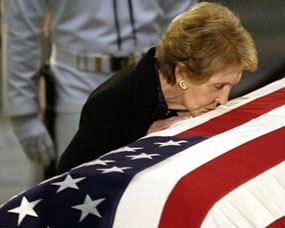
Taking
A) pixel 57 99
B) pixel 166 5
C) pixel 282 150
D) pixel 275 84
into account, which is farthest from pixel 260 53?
pixel 282 150

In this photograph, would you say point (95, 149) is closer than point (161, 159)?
No

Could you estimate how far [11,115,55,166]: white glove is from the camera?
2359 millimetres

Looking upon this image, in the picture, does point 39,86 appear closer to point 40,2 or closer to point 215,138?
point 40,2

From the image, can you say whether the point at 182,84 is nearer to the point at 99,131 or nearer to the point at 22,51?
the point at 99,131

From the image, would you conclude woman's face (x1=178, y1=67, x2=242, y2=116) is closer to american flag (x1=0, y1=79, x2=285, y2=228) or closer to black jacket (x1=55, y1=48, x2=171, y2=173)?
black jacket (x1=55, y1=48, x2=171, y2=173)

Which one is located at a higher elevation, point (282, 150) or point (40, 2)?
point (40, 2)

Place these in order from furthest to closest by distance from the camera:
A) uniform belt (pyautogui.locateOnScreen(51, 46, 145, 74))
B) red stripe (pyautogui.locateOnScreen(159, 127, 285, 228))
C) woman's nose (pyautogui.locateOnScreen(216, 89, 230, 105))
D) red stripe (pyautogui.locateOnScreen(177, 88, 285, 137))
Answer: uniform belt (pyautogui.locateOnScreen(51, 46, 145, 74)) → woman's nose (pyautogui.locateOnScreen(216, 89, 230, 105)) → red stripe (pyautogui.locateOnScreen(177, 88, 285, 137)) → red stripe (pyautogui.locateOnScreen(159, 127, 285, 228))

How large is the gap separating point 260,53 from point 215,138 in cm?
124

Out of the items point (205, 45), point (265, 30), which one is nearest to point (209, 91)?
point (205, 45)

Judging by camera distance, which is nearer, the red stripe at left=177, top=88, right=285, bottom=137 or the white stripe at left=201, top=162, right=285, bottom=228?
the white stripe at left=201, top=162, right=285, bottom=228

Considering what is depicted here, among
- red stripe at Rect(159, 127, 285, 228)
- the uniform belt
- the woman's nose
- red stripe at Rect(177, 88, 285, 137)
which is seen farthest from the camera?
the uniform belt

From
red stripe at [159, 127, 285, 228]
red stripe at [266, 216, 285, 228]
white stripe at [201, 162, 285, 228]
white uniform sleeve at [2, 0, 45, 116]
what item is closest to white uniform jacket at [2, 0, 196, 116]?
white uniform sleeve at [2, 0, 45, 116]

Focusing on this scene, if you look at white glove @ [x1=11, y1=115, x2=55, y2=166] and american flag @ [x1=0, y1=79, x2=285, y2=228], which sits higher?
american flag @ [x1=0, y1=79, x2=285, y2=228]

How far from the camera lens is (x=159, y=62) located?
224 centimetres
